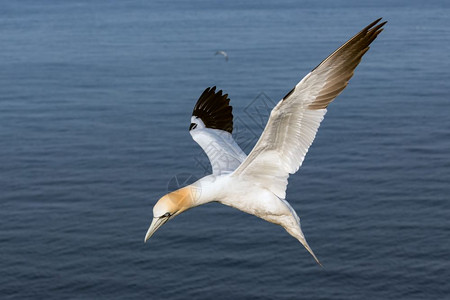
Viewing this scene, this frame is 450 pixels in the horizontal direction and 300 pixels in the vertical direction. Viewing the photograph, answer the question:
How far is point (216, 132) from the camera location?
17.7 metres

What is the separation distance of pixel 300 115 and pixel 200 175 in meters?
46.0

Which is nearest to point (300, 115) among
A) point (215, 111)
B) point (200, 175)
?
point (215, 111)

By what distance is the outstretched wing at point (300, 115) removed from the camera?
12172 mm

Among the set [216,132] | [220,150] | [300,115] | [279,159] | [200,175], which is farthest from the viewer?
[200,175]

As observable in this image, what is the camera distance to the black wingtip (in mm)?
18266

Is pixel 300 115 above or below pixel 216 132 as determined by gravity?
below

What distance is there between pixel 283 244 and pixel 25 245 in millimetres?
19594

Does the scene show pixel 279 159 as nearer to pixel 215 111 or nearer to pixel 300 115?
pixel 300 115

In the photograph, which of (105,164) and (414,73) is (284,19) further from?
(105,164)

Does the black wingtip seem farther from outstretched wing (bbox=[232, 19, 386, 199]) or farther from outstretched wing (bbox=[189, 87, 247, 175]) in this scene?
outstretched wing (bbox=[232, 19, 386, 199])

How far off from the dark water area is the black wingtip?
28450 mm

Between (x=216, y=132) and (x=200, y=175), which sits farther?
(x=200, y=175)

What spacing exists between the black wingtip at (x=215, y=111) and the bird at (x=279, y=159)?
2580 mm

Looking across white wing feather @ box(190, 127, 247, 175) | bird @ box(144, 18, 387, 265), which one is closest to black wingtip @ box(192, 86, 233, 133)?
white wing feather @ box(190, 127, 247, 175)
